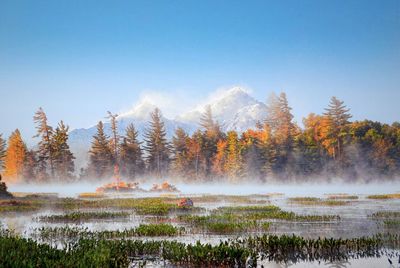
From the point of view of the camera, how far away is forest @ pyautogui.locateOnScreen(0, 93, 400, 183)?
7769 centimetres

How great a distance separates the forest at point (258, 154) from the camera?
3059 inches

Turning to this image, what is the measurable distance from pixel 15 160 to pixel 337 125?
59.8m

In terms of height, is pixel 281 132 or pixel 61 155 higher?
pixel 281 132

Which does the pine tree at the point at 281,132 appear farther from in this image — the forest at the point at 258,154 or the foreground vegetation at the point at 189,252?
the foreground vegetation at the point at 189,252

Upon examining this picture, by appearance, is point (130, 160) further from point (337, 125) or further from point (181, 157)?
point (337, 125)

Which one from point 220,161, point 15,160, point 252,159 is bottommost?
point 220,161

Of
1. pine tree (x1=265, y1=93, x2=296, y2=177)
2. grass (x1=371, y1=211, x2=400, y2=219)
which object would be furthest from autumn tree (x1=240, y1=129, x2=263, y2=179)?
grass (x1=371, y1=211, x2=400, y2=219)

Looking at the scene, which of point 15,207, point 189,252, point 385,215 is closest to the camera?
point 189,252

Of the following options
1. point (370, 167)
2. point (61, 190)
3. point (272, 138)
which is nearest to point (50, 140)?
point (61, 190)

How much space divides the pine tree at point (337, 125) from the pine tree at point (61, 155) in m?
47.6

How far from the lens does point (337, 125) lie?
263 ft

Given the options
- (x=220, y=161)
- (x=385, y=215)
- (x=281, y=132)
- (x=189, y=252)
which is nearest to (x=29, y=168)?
(x=220, y=161)

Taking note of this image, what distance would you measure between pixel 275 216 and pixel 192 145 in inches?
2460

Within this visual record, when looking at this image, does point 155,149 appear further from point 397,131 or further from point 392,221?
point 392,221
